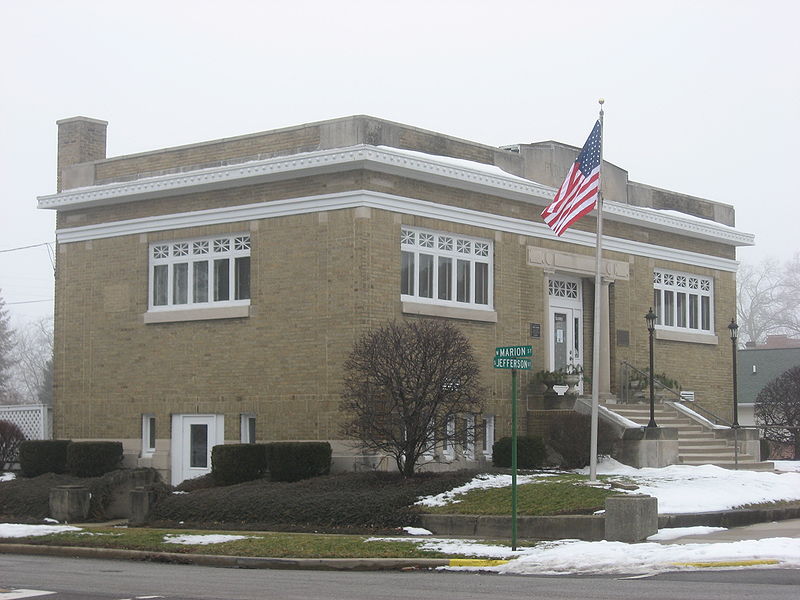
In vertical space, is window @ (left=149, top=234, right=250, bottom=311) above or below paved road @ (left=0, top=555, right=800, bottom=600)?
above

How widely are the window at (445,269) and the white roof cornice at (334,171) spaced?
1.26m

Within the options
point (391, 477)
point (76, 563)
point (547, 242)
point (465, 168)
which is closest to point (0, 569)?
point (76, 563)

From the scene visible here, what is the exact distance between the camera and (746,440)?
1218 inches

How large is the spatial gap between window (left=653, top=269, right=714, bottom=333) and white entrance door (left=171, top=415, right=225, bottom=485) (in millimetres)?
12775

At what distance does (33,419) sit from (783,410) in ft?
65.3

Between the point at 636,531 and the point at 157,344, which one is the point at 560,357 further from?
the point at 636,531

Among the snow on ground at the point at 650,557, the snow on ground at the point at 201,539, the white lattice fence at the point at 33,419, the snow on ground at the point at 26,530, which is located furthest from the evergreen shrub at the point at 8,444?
the snow on ground at the point at 650,557

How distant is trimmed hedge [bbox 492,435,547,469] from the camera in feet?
92.5

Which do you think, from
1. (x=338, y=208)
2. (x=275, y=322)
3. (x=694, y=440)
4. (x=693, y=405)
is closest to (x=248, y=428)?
(x=275, y=322)

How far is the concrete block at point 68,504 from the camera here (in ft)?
86.0

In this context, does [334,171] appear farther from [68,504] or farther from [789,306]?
[789,306]

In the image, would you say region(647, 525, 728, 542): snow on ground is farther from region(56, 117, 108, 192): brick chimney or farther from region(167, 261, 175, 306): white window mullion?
region(56, 117, 108, 192): brick chimney

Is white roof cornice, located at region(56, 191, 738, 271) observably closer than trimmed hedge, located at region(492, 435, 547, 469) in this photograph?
Yes

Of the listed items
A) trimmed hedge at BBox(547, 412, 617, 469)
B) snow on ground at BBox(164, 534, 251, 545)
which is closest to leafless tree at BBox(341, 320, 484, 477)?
snow on ground at BBox(164, 534, 251, 545)
